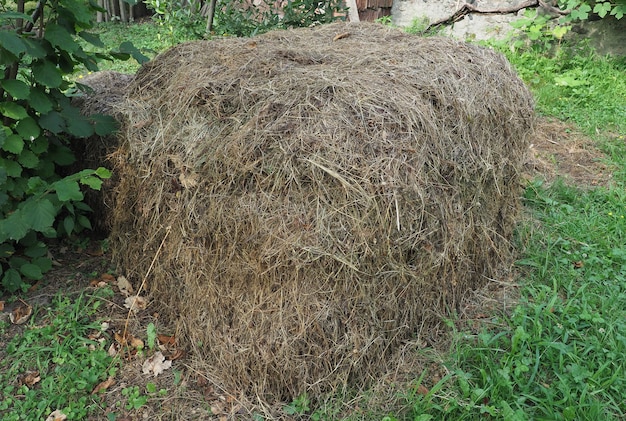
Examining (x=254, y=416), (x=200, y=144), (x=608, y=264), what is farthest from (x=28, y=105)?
(x=608, y=264)

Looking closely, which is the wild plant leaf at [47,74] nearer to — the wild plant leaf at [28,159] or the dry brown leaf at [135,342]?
the wild plant leaf at [28,159]

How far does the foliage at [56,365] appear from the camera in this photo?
2240mm

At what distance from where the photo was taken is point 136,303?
2.79 metres

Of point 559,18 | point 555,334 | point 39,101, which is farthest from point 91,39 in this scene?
point 559,18

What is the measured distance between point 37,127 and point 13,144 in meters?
0.15

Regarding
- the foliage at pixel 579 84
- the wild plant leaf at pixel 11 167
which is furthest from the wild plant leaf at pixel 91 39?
the foliage at pixel 579 84

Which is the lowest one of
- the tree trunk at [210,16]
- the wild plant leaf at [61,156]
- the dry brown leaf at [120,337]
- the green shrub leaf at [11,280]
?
the dry brown leaf at [120,337]

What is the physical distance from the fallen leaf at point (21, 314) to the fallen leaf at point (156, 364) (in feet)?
2.36

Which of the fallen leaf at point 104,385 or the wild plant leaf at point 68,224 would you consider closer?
the fallen leaf at point 104,385

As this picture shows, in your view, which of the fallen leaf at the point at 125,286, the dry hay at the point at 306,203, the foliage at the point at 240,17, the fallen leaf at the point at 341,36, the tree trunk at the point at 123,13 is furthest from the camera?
the tree trunk at the point at 123,13

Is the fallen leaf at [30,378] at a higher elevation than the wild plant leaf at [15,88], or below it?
below

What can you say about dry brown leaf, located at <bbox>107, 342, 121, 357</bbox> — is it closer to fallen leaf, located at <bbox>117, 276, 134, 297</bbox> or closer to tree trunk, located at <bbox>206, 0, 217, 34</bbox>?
fallen leaf, located at <bbox>117, 276, 134, 297</bbox>

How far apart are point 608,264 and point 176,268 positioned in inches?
101

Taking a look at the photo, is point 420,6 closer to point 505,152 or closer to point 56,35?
point 505,152
